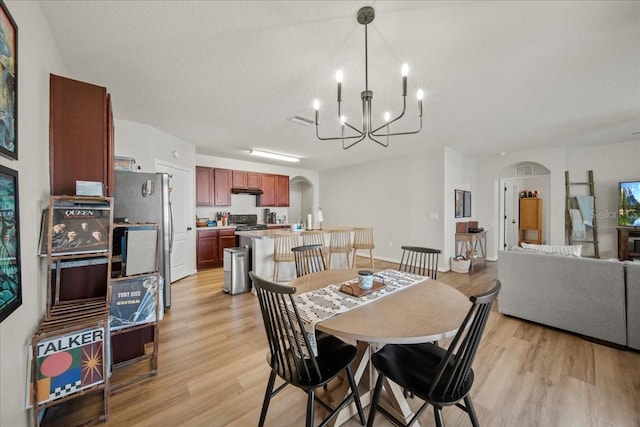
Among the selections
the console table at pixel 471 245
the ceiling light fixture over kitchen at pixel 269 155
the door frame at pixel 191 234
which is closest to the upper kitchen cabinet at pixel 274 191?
the ceiling light fixture over kitchen at pixel 269 155

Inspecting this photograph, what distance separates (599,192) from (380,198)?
4.20 m

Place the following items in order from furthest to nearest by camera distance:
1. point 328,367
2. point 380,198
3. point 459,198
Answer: point 380,198
point 459,198
point 328,367

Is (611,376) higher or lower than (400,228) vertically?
lower

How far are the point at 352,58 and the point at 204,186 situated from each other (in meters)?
4.38

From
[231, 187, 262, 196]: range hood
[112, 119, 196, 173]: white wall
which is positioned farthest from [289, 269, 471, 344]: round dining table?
[231, 187, 262, 196]: range hood

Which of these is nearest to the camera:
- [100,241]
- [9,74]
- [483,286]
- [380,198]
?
[9,74]

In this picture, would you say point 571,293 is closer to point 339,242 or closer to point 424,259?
point 424,259

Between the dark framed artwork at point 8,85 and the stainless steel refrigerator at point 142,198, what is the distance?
1557 millimetres

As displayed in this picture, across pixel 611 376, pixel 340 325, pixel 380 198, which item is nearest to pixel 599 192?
pixel 380 198

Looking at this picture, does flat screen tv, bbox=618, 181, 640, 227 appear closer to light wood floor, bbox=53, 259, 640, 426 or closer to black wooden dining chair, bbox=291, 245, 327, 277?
light wood floor, bbox=53, 259, 640, 426

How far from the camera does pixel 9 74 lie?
3.53 ft

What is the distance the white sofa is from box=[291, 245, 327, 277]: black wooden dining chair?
2.22 m

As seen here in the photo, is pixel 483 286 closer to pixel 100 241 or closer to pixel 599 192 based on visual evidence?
pixel 599 192

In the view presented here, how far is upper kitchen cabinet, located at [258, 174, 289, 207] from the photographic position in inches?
251
